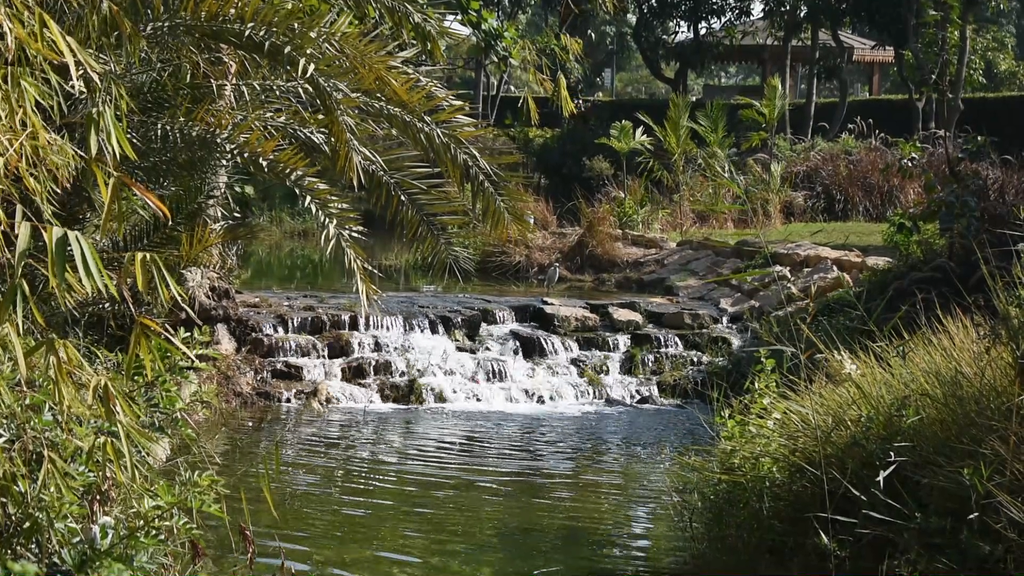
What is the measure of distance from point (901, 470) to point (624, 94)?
6374cm

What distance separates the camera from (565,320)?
14.4m

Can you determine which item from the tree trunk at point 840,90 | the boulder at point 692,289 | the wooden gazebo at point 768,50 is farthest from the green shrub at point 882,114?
the boulder at point 692,289

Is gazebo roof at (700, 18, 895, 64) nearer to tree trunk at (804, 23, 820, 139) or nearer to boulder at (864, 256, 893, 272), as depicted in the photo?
tree trunk at (804, 23, 820, 139)

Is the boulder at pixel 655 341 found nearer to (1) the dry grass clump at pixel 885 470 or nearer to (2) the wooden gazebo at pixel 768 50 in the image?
(1) the dry grass clump at pixel 885 470

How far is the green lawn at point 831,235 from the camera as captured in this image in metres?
16.4

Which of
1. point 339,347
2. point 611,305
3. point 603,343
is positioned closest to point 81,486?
point 339,347

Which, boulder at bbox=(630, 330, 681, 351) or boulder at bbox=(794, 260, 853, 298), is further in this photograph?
boulder at bbox=(794, 260, 853, 298)

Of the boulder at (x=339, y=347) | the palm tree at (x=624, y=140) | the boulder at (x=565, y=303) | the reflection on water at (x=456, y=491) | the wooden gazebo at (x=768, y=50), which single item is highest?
the wooden gazebo at (x=768, y=50)

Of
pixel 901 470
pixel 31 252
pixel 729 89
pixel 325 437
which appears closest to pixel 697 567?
pixel 901 470

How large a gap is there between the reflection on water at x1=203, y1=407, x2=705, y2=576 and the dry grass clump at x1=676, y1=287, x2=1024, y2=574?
27.0 inches

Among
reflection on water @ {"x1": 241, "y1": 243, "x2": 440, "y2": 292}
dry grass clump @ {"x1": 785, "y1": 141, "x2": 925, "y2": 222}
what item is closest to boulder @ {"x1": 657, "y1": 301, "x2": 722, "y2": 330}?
reflection on water @ {"x1": 241, "y1": 243, "x2": 440, "y2": 292}

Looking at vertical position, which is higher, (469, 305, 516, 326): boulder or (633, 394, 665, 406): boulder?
(469, 305, 516, 326): boulder

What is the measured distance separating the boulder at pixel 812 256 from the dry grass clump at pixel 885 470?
922cm

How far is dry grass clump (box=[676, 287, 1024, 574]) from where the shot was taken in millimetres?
4887
